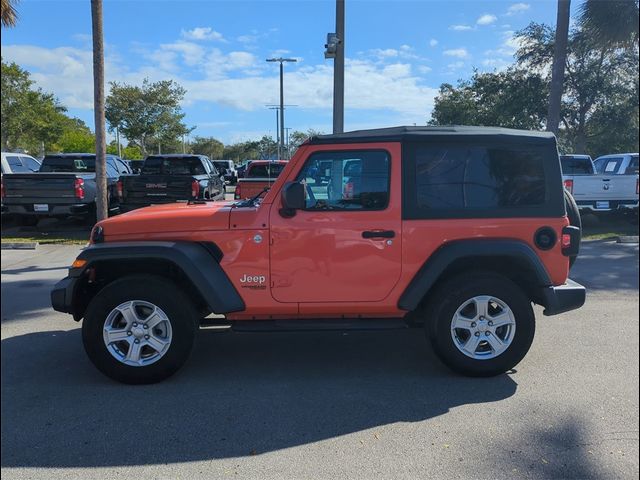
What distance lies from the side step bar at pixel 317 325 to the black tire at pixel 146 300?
0.42 m

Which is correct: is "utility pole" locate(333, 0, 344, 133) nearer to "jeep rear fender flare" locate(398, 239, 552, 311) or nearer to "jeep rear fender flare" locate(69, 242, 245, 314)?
"jeep rear fender flare" locate(398, 239, 552, 311)

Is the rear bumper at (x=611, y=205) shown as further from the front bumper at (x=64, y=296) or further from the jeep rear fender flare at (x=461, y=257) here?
the front bumper at (x=64, y=296)

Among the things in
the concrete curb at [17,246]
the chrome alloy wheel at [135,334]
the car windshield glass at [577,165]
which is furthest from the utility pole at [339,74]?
the car windshield glass at [577,165]

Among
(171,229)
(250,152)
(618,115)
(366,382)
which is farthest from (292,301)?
(250,152)

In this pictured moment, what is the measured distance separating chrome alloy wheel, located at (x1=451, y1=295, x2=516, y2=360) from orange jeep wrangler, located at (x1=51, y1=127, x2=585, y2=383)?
10mm

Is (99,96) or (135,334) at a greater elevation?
(99,96)

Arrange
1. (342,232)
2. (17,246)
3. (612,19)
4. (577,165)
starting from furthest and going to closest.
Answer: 1. (577,165)
2. (612,19)
3. (17,246)
4. (342,232)

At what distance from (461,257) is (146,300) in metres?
2.52

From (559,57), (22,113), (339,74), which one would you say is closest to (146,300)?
(339,74)

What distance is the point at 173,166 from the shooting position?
14.9 m

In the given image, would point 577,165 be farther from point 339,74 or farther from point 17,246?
point 17,246

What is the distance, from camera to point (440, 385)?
4.08 metres

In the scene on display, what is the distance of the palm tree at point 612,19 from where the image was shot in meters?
12.1

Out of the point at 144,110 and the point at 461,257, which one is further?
the point at 144,110
